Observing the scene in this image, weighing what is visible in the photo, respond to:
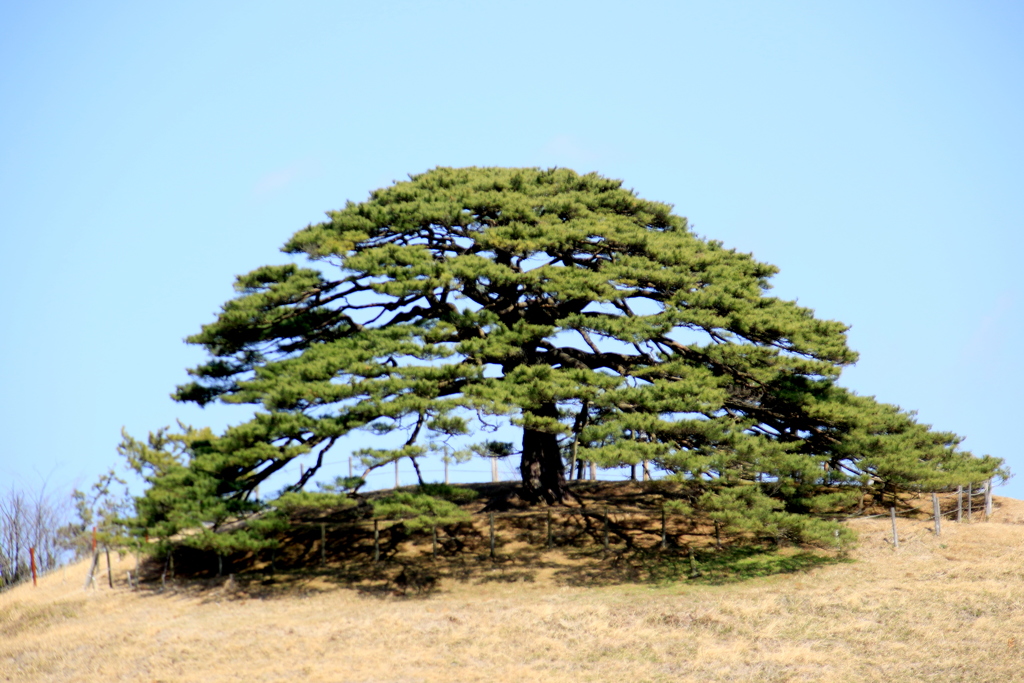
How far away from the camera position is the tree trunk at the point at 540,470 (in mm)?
24391

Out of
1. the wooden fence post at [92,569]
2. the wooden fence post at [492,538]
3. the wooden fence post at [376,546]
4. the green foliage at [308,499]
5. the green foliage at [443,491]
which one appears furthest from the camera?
the wooden fence post at [92,569]

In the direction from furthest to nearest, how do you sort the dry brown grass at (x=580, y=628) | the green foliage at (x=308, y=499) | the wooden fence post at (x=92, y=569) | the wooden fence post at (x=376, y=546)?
the wooden fence post at (x=92, y=569) → the wooden fence post at (x=376, y=546) → the green foliage at (x=308, y=499) → the dry brown grass at (x=580, y=628)

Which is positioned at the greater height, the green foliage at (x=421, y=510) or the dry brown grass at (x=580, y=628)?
the green foliage at (x=421, y=510)

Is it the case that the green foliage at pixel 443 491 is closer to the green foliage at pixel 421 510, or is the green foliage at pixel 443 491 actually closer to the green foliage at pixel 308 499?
the green foliage at pixel 421 510

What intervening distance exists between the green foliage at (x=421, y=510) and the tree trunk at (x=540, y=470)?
4.23 m

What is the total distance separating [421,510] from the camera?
19906 mm

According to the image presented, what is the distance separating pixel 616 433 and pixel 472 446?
385 cm

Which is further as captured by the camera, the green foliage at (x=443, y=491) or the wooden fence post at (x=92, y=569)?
the wooden fence post at (x=92, y=569)

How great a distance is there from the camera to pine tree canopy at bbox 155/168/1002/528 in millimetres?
20344

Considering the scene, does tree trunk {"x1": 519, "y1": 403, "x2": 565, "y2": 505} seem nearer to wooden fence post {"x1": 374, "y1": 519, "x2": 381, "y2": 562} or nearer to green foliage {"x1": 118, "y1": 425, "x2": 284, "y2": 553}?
wooden fence post {"x1": 374, "y1": 519, "x2": 381, "y2": 562}

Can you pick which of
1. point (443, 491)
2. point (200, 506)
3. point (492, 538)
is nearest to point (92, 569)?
point (200, 506)

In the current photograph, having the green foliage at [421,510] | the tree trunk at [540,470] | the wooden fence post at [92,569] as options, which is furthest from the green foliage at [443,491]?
the wooden fence post at [92,569]

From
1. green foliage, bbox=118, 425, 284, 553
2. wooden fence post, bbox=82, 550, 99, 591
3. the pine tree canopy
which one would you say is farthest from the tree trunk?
wooden fence post, bbox=82, 550, 99, 591

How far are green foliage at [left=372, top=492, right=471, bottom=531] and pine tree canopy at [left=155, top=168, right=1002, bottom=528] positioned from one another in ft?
3.16
